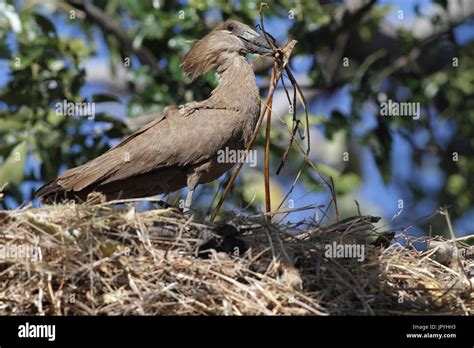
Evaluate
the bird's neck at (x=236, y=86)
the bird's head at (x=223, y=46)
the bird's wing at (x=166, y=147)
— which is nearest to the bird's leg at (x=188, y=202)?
the bird's wing at (x=166, y=147)

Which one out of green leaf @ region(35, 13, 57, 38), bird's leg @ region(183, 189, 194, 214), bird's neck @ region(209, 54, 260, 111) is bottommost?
bird's leg @ region(183, 189, 194, 214)

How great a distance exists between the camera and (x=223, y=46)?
759 centimetres

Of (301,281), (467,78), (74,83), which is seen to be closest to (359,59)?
(467,78)

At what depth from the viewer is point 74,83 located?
895cm

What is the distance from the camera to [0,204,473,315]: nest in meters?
5.09

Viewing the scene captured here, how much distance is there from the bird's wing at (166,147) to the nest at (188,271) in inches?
38.8

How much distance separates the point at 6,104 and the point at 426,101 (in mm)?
4412

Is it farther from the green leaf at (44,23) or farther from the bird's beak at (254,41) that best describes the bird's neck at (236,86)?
the green leaf at (44,23)

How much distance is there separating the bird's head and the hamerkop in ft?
1.42
